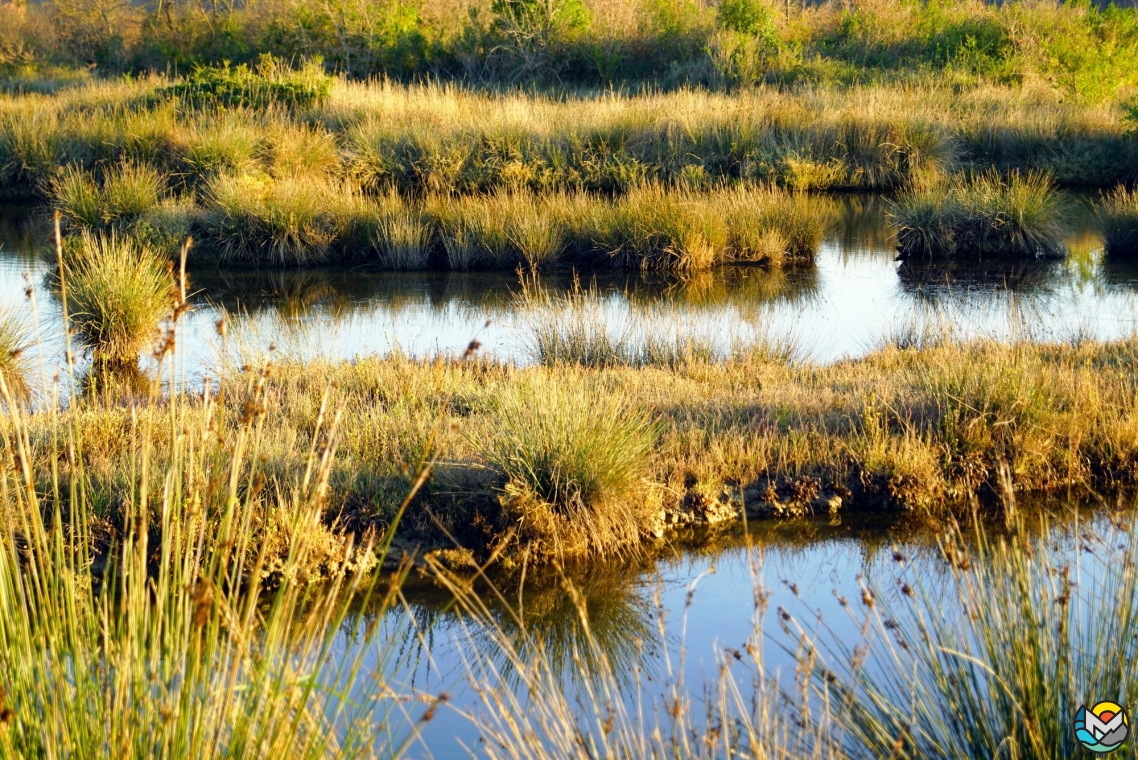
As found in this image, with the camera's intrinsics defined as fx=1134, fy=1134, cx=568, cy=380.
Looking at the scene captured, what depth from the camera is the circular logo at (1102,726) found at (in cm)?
258

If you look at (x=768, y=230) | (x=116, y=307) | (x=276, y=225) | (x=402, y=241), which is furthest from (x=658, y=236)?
(x=116, y=307)

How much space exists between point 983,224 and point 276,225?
828 centimetres

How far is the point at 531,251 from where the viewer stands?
13.0 metres

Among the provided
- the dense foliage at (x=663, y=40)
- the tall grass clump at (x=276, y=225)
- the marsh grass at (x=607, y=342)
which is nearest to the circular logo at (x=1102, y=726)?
the marsh grass at (x=607, y=342)

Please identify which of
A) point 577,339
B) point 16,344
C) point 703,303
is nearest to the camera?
point 16,344

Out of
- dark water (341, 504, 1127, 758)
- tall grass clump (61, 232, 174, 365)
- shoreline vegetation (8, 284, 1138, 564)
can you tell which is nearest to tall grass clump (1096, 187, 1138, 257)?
shoreline vegetation (8, 284, 1138, 564)

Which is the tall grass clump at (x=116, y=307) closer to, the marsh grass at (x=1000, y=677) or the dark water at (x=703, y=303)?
the dark water at (x=703, y=303)

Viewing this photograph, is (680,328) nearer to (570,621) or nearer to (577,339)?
(577,339)

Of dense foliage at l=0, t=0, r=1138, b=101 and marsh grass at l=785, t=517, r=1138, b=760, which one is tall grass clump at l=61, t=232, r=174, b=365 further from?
dense foliage at l=0, t=0, r=1138, b=101

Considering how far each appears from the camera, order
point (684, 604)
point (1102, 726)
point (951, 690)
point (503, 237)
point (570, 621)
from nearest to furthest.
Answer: point (1102, 726)
point (951, 690)
point (570, 621)
point (684, 604)
point (503, 237)

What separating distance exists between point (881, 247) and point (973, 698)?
454 inches

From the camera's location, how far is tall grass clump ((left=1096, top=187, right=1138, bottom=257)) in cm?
1291

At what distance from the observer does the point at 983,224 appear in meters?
13.2

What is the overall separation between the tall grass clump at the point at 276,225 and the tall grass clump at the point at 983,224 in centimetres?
678
